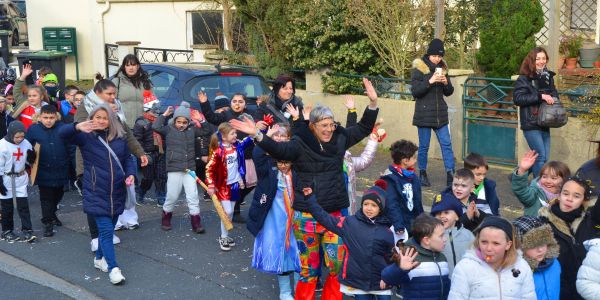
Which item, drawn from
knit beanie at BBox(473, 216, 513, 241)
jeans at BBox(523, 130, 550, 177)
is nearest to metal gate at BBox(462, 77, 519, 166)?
jeans at BBox(523, 130, 550, 177)

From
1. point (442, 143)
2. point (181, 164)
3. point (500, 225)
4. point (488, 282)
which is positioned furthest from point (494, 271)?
point (442, 143)

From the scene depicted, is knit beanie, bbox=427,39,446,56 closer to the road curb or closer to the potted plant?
the potted plant

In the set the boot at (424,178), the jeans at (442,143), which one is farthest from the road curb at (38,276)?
the boot at (424,178)

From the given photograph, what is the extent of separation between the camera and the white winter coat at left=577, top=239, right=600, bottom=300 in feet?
17.1

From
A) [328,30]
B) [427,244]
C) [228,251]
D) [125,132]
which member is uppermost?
[328,30]

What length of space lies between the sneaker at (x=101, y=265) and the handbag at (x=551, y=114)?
193 inches

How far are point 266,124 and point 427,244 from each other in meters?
3.29

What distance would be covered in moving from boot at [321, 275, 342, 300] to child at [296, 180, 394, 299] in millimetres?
603

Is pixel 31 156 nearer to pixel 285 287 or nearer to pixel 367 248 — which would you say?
pixel 285 287

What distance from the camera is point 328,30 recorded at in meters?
14.4

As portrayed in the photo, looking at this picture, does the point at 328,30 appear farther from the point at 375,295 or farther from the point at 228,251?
the point at 375,295

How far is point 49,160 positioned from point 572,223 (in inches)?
216

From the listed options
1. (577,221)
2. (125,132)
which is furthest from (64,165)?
(577,221)

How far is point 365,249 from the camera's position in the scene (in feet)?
19.4
